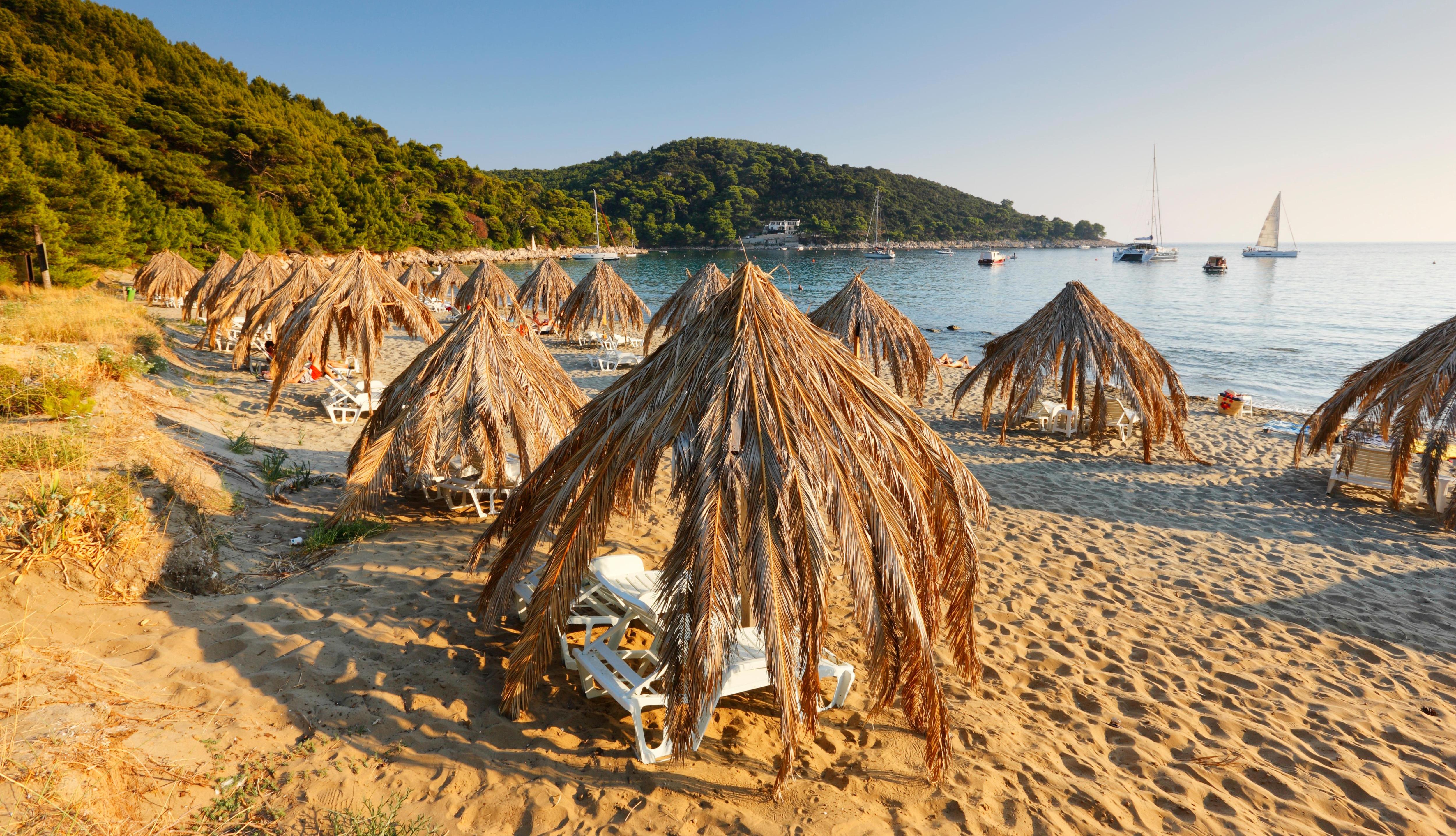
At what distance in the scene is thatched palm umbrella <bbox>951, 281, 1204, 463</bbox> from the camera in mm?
9258

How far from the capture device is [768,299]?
331 cm

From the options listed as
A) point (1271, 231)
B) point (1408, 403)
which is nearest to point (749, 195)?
point (1271, 231)

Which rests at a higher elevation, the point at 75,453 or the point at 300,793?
the point at 75,453

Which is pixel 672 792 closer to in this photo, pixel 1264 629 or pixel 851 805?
pixel 851 805

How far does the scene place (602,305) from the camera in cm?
1745

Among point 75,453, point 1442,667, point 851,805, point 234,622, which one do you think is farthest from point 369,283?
point 1442,667

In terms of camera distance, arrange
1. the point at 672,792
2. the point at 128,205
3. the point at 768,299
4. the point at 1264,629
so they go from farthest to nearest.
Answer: the point at 128,205 < the point at 1264,629 < the point at 768,299 < the point at 672,792

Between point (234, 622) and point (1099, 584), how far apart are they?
6.63m

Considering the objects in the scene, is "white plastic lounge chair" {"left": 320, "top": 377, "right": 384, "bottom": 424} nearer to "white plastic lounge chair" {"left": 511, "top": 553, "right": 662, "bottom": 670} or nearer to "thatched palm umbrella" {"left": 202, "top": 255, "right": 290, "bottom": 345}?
"thatched palm umbrella" {"left": 202, "top": 255, "right": 290, "bottom": 345}

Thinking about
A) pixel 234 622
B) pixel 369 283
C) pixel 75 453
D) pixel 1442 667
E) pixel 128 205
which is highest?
pixel 128 205

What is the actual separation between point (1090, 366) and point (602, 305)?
39.9ft

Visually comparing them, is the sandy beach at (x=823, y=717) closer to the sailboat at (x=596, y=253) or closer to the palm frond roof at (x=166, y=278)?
the palm frond roof at (x=166, y=278)

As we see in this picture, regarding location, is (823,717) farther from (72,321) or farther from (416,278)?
(416,278)

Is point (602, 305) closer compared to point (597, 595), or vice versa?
point (597, 595)
